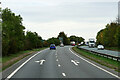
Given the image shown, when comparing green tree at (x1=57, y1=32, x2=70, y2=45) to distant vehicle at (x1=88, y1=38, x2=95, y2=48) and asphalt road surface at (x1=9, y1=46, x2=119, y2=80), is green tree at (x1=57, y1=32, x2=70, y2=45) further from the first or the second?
asphalt road surface at (x1=9, y1=46, x2=119, y2=80)

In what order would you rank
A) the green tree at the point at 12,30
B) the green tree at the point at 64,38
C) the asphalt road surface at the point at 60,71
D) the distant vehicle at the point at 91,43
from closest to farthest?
1. the asphalt road surface at the point at 60,71
2. the green tree at the point at 12,30
3. the distant vehicle at the point at 91,43
4. the green tree at the point at 64,38

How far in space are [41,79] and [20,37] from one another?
31.1 meters

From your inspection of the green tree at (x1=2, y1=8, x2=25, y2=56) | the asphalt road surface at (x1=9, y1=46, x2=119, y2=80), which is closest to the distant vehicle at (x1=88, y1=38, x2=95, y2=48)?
the green tree at (x1=2, y1=8, x2=25, y2=56)

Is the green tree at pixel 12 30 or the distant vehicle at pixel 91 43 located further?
the distant vehicle at pixel 91 43

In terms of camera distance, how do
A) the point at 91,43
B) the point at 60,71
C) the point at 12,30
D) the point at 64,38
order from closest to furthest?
1. the point at 60,71
2. the point at 12,30
3. the point at 91,43
4. the point at 64,38

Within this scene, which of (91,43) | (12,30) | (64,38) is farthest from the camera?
(64,38)

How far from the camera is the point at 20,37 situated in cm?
4422

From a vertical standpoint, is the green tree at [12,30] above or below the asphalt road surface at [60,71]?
above

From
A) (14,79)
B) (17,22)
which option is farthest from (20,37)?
(14,79)

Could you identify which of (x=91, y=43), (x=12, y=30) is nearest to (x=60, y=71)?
(x=12, y=30)

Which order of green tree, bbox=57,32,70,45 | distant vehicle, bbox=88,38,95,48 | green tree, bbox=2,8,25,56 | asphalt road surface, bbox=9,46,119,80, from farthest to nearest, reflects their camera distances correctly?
green tree, bbox=57,32,70,45, distant vehicle, bbox=88,38,95,48, green tree, bbox=2,8,25,56, asphalt road surface, bbox=9,46,119,80

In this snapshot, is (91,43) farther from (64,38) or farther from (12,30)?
(64,38)

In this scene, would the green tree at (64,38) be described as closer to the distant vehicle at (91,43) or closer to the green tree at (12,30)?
the distant vehicle at (91,43)

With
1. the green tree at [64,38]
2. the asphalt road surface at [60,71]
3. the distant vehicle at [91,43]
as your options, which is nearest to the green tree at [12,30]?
the asphalt road surface at [60,71]
